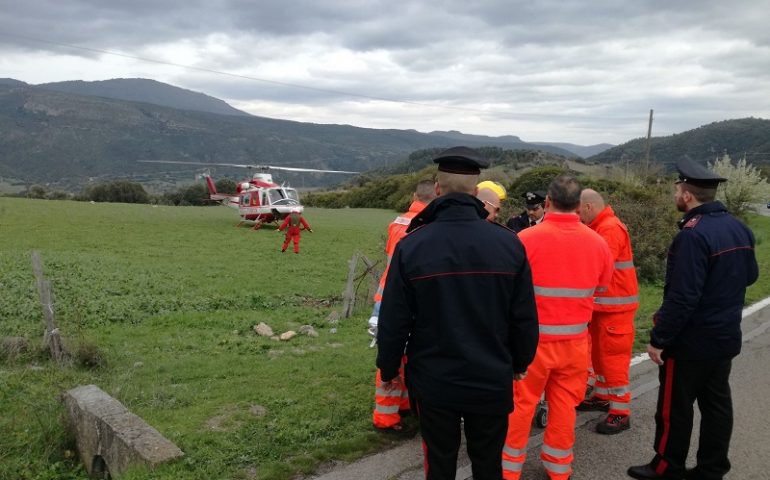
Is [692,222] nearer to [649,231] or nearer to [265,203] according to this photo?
[649,231]

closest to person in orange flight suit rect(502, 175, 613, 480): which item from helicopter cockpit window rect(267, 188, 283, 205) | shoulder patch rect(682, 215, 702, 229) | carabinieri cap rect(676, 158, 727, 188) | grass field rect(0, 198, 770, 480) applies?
shoulder patch rect(682, 215, 702, 229)

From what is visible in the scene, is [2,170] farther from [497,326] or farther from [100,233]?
[497,326]

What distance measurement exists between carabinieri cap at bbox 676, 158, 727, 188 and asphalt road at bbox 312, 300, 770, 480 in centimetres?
214

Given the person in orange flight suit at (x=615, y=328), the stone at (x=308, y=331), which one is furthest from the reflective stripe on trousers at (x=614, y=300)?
the stone at (x=308, y=331)

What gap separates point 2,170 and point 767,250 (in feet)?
683

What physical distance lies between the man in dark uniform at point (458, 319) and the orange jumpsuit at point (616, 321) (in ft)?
7.38

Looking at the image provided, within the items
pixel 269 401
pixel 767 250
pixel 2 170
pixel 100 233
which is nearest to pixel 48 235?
pixel 100 233

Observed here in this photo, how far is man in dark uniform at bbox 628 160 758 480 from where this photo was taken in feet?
12.5

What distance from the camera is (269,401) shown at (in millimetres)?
5660

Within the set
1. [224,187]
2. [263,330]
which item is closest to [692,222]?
[263,330]

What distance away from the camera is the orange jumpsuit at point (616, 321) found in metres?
5.09

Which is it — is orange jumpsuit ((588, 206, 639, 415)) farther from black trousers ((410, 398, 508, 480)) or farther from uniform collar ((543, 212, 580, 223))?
black trousers ((410, 398, 508, 480))

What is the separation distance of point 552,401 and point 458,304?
149 centimetres

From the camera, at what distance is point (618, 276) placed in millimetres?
5219
